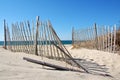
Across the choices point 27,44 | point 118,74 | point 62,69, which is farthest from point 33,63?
point 27,44

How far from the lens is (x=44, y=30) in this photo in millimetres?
8836

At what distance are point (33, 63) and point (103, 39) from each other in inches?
267

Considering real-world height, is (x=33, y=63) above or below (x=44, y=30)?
below

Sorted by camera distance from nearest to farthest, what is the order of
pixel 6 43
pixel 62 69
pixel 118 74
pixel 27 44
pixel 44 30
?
pixel 62 69 → pixel 118 74 → pixel 44 30 → pixel 27 44 → pixel 6 43

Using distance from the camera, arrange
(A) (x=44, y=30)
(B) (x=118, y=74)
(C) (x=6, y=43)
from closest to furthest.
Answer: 1. (B) (x=118, y=74)
2. (A) (x=44, y=30)
3. (C) (x=6, y=43)

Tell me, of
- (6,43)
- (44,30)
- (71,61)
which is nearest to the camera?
(71,61)

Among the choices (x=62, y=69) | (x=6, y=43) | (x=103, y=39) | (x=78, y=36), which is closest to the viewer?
→ (x=62, y=69)

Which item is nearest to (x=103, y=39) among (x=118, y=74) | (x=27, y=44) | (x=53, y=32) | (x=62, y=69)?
(x=27, y=44)

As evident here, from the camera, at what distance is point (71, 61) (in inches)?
304

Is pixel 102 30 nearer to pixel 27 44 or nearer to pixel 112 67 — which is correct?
pixel 27 44

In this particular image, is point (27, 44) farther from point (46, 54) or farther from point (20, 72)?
point (20, 72)

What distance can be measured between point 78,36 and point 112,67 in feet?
32.8

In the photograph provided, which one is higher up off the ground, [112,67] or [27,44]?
[27,44]

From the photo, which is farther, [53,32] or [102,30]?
[102,30]
